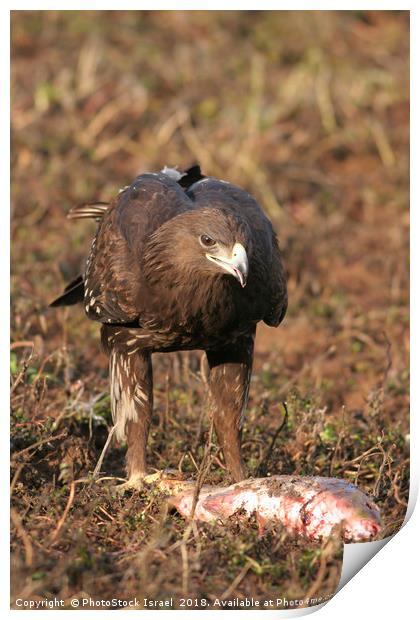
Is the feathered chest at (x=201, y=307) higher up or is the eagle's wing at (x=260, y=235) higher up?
the eagle's wing at (x=260, y=235)

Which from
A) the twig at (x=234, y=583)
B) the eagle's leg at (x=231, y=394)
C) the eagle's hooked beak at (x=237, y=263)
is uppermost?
the eagle's hooked beak at (x=237, y=263)

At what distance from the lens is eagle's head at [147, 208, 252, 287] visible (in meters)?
5.27

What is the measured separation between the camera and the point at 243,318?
5613 mm

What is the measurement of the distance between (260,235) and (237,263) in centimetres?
59

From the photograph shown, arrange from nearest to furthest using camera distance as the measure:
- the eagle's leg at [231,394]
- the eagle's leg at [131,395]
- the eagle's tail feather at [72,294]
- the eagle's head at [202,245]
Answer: the eagle's head at [202,245], the eagle's leg at [131,395], the eagle's leg at [231,394], the eagle's tail feather at [72,294]

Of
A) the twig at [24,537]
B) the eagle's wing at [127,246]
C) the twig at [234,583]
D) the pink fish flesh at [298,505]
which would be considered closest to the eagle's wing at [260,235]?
the eagle's wing at [127,246]

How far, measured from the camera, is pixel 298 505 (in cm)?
522

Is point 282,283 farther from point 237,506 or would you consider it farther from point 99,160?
point 99,160

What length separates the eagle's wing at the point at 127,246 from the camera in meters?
5.73

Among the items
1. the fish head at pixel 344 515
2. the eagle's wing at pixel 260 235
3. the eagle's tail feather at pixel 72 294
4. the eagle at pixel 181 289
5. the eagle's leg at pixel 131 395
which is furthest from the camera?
the eagle's tail feather at pixel 72 294

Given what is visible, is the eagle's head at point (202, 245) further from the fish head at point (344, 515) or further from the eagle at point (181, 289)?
the fish head at point (344, 515)

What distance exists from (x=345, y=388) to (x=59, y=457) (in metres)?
2.89

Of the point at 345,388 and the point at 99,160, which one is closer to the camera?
the point at 345,388

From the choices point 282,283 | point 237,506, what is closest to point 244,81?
point 282,283
